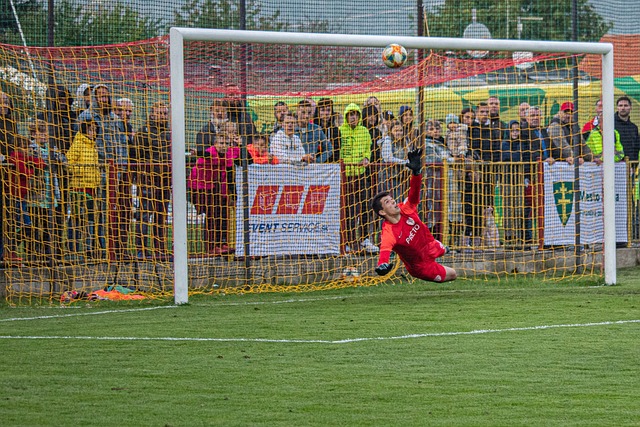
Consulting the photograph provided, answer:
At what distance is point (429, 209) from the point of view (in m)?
13.7

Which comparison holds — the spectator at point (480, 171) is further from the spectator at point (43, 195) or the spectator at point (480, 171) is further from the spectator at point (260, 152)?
the spectator at point (43, 195)

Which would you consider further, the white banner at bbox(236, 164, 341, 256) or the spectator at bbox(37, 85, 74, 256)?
the white banner at bbox(236, 164, 341, 256)

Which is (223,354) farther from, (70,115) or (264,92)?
(264,92)

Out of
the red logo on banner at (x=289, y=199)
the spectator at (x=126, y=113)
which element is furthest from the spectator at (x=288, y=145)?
the spectator at (x=126, y=113)

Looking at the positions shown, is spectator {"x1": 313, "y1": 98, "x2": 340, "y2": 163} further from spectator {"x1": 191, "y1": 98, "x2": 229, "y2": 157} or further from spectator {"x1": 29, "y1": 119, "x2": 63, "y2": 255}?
spectator {"x1": 29, "y1": 119, "x2": 63, "y2": 255}

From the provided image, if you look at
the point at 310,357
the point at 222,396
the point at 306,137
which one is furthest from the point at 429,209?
the point at 222,396

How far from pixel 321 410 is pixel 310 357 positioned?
1748mm

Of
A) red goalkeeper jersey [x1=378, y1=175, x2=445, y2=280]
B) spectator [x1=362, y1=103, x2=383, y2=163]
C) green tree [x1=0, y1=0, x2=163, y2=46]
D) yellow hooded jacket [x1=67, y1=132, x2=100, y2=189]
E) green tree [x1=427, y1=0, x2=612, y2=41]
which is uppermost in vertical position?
green tree [x1=427, y1=0, x2=612, y2=41]

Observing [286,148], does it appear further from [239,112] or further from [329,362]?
[329,362]

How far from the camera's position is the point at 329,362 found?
23.2 feet

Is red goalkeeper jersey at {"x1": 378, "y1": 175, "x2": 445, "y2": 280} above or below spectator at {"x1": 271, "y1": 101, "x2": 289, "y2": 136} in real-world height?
below

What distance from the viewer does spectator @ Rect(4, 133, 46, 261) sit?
38.6 feet

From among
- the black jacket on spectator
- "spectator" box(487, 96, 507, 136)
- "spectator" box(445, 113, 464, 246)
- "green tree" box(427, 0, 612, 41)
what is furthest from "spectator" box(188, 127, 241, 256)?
the black jacket on spectator

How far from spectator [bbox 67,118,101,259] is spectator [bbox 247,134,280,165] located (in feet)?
6.91
